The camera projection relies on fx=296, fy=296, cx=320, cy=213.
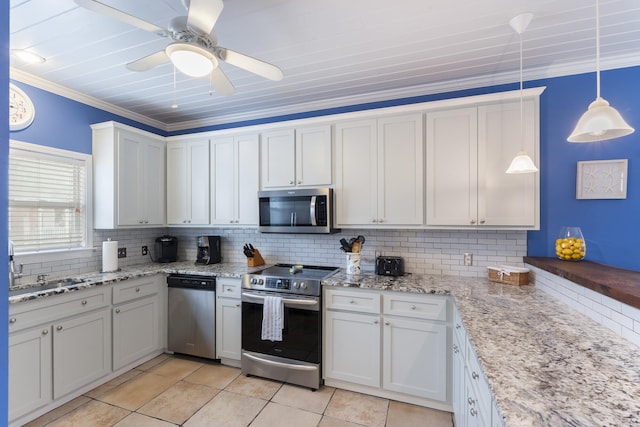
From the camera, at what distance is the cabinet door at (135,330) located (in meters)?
2.69

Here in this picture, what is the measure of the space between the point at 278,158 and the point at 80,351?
234 centimetres

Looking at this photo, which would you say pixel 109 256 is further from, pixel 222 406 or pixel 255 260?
pixel 222 406

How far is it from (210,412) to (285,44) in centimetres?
276

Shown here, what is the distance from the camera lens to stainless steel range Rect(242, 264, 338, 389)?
252cm

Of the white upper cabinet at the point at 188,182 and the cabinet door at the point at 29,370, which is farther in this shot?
the white upper cabinet at the point at 188,182

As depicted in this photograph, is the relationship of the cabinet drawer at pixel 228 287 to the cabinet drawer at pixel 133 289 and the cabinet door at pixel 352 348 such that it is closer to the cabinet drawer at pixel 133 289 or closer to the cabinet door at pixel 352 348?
the cabinet drawer at pixel 133 289

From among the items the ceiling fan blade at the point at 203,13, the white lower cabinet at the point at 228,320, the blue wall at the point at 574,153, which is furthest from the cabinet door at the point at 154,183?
the ceiling fan blade at the point at 203,13

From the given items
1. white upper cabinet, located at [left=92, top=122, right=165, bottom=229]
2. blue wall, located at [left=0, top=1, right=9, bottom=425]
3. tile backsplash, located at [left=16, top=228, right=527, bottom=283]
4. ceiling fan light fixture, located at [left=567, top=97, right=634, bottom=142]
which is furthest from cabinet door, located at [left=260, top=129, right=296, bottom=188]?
blue wall, located at [left=0, top=1, right=9, bottom=425]

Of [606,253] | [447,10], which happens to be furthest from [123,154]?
[606,253]

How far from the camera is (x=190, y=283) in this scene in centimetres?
303

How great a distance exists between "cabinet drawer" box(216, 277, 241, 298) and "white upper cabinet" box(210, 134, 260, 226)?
63cm

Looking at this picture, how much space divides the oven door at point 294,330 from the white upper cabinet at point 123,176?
163cm

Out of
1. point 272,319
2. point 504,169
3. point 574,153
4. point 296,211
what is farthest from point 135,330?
point 574,153

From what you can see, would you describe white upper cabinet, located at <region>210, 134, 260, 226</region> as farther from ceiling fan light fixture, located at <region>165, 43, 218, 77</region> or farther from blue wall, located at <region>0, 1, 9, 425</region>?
blue wall, located at <region>0, 1, 9, 425</region>
